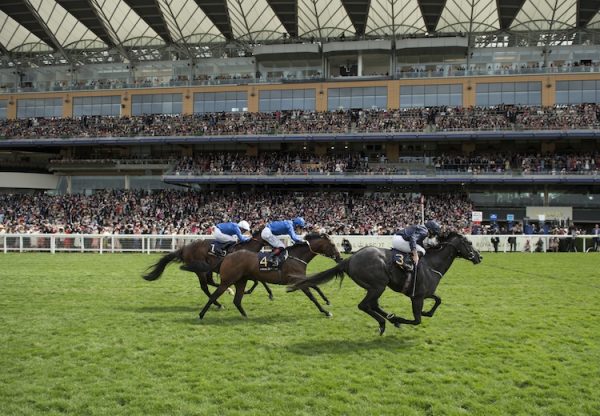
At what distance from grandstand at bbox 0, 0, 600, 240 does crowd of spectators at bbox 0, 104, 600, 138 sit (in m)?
0.14

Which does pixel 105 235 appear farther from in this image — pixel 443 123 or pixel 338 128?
pixel 443 123

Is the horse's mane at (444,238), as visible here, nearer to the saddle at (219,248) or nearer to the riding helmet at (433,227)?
the riding helmet at (433,227)

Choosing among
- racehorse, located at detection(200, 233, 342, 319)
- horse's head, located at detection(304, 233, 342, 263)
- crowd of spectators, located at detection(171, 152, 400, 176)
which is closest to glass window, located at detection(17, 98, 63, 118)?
crowd of spectators, located at detection(171, 152, 400, 176)

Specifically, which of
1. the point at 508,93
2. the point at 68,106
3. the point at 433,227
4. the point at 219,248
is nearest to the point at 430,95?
the point at 508,93

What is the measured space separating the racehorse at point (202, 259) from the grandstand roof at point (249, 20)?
3325 cm

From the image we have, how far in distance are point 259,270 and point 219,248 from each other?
7.44 feet

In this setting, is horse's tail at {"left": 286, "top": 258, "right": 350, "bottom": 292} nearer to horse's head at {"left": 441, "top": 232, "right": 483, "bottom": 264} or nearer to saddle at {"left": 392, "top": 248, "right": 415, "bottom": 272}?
saddle at {"left": 392, "top": 248, "right": 415, "bottom": 272}

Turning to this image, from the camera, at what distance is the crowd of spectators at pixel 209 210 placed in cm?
Result: 3309

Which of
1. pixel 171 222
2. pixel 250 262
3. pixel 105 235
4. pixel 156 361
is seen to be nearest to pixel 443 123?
pixel 171 222

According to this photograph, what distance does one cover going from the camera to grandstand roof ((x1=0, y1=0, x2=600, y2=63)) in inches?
1630

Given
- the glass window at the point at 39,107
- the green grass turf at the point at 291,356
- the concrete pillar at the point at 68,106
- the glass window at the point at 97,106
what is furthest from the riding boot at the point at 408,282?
the glass window at the point at 39,107

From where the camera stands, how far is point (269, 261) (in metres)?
9.50

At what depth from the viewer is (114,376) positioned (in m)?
5.95

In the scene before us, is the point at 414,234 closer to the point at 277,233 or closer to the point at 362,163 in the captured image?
the point at 277,233
